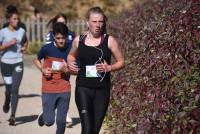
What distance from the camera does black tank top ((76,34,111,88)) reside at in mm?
7461

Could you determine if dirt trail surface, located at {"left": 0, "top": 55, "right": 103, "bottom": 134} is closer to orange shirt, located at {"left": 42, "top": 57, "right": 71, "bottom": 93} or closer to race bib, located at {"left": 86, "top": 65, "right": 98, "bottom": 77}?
orange shirt, located at {"left": 42, "top": 57, "right": 71, "bottom": 93}

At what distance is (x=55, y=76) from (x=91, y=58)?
6.05 feet

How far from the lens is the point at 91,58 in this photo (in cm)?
746

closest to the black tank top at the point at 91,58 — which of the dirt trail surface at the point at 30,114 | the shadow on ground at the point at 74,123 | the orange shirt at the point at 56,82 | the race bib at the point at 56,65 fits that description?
the orange shirt at the point at 56,82

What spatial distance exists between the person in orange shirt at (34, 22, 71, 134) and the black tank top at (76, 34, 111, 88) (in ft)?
4.33

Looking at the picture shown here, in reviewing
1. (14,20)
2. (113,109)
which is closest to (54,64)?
(113,109)

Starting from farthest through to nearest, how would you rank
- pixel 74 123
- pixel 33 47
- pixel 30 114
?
pixel 33 47 → pixel 30 114 → pixel 74 123

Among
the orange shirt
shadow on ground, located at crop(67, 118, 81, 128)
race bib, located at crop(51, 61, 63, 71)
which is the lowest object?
shadow on ground, located at crop(67, 118, 81, 128)

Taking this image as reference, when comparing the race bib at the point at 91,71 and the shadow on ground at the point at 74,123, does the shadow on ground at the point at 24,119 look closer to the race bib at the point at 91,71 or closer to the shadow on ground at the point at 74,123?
the shadow on ground at the point at 74,123

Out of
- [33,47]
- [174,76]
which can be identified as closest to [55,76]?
[174,76]

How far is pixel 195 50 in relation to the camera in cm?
543

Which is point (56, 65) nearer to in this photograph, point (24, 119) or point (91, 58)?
point (91, 58)

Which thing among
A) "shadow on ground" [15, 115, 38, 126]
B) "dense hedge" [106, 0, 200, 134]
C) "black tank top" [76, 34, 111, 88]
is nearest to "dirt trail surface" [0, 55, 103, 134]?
"shadow on ground" [15, 115, 38, 126]

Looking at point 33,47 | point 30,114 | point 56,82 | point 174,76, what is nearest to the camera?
point 174,76
